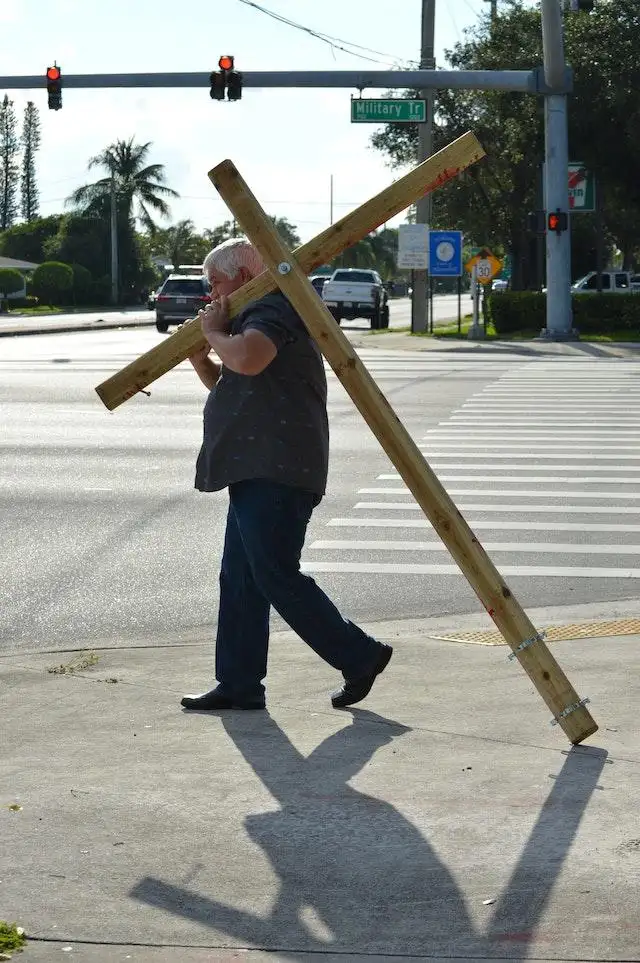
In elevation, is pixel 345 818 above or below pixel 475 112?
below

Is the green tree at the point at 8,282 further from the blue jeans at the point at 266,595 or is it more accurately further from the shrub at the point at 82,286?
the blue jeans at the point at 266,595

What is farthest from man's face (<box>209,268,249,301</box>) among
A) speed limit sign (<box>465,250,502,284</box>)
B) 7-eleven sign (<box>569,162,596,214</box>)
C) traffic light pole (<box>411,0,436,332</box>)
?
traffic light pole (<box>411,0,436,332</box>)

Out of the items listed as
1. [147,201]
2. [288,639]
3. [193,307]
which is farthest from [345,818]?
[147,201]

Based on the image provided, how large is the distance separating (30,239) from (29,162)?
27979 mm

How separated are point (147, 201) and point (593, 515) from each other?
83021mm

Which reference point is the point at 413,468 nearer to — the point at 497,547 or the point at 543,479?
the point at 497,547

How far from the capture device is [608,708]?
5.69 metres

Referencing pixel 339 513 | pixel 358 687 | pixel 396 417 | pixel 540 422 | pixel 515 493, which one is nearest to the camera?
pixel 396 417

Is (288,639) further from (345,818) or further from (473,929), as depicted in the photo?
(473,929)

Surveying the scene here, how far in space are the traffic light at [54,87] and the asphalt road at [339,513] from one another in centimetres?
1237

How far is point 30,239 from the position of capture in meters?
100

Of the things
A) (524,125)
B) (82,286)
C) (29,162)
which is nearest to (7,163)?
(29,162)

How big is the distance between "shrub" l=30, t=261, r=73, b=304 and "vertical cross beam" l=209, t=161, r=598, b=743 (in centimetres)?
7743

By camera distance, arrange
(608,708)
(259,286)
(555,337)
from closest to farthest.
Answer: (259,286) < (608,708) < (555,337)
